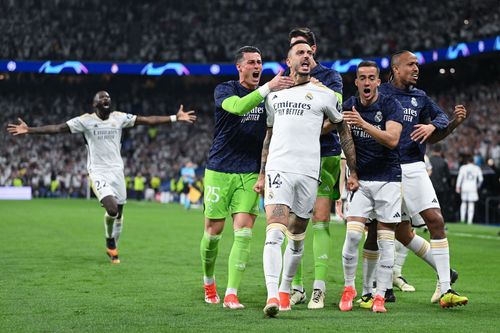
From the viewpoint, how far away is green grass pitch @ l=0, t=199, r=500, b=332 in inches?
283

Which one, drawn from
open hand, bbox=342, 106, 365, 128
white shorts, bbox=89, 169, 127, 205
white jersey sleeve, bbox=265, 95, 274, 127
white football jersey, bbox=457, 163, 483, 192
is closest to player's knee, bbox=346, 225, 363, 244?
open hand, bbox=342, 106, 365, 128

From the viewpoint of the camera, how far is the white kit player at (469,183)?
83.9 ft

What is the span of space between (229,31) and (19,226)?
31.5 m

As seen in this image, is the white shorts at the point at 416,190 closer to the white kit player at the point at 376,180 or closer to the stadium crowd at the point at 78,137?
the white kit player at the point at 376,180

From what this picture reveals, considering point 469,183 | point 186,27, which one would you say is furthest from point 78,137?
point 469,183

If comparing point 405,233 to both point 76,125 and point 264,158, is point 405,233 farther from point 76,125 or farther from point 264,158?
point 76,125

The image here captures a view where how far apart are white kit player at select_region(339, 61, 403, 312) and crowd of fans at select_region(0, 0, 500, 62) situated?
37724mm

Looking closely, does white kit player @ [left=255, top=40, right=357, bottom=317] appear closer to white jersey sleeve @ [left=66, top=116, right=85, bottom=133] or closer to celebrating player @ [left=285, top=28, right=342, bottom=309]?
celebrating player @ [left=285, top=28, right=342, bottom=309]

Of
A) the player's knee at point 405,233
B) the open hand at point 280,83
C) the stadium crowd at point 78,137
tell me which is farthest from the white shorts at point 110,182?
the stadium crowd at point 78,137

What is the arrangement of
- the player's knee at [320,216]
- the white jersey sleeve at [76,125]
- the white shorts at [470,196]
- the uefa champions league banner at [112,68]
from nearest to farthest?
the player's knee at [320,216] → the white jersey sleeve at [76,125] → the white shorts at [470,196] → the uefa champions league banner at [112,68]

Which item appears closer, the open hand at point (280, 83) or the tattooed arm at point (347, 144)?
the open hand at point (280, 83)

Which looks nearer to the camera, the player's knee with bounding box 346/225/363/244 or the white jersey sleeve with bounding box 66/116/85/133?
the player's knee with bounding box 346/225/363/244

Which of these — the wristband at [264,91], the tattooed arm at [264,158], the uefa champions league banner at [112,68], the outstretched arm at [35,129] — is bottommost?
the tattooed arm at [264,158]

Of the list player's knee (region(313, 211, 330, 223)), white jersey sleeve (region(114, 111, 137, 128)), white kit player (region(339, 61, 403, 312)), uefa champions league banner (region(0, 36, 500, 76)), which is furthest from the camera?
uefa champions league banner (region(0, 36, 500, 76))
